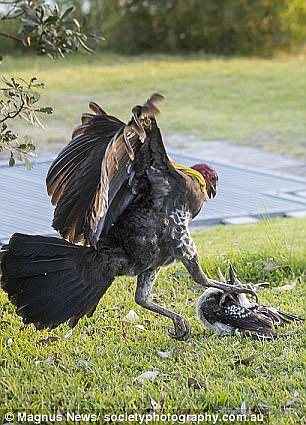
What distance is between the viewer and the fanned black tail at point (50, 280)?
4.57 meters

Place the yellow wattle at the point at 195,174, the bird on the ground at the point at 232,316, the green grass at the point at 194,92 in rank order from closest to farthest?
the yellow wattle at the point at 195,174
the bird on the ground at the point at 232,316
the green grass at the point at 194,92

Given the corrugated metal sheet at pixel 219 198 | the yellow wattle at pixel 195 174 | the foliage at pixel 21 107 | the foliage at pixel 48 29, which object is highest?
the foliage at pixel 48 29

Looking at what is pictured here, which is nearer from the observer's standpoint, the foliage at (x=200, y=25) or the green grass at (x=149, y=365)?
the green grass at (x=149, y=365)

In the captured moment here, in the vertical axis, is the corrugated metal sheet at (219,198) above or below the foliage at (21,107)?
below

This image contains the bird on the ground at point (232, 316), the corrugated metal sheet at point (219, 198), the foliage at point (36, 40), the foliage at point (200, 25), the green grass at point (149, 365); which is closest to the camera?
the green grass at point (149, 365)

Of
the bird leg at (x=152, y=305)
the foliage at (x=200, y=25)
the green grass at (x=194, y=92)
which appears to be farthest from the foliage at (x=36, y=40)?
the foliage at (x=200, y=25)

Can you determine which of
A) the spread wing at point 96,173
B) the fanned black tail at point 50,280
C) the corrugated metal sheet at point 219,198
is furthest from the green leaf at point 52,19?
the corrugated metal sheet at point 219,198

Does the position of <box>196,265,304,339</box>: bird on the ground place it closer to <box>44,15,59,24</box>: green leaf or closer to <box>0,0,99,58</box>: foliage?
<box>0,0,99,58</box>: foliage

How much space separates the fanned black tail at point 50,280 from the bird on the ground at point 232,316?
65cm

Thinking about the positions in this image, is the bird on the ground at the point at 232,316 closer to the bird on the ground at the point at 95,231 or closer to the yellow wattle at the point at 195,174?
the bird on the ground at the point at 95,231

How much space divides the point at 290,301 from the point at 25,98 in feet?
6.99

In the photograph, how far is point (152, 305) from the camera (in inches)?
191

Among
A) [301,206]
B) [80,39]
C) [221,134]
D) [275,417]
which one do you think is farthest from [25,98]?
[221,134]

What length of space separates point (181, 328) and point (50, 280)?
78 cm
